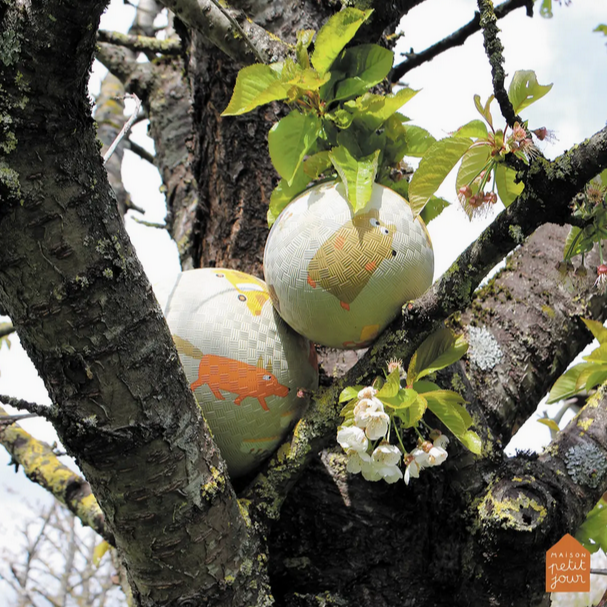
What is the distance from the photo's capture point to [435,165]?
3.51 feet

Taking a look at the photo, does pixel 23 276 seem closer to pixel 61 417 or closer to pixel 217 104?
pixel 61 417

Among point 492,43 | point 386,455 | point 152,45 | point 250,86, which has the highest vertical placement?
point 152,45

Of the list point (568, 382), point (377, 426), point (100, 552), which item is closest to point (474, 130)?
point (377, 426)

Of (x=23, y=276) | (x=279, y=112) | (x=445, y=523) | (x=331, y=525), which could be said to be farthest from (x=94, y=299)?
(x=279, y=112)

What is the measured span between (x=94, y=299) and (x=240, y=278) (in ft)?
1.46

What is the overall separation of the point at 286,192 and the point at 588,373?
857 mm

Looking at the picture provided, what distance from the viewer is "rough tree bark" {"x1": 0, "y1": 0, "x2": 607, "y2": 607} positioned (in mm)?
866

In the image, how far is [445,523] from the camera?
1.29 m

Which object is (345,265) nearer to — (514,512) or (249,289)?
(249,289)

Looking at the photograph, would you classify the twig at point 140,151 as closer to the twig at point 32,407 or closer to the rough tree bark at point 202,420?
the rough tree bark at point 202,420

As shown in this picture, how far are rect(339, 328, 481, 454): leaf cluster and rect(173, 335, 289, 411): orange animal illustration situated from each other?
16cm

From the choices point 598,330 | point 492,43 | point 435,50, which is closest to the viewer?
point 492,43

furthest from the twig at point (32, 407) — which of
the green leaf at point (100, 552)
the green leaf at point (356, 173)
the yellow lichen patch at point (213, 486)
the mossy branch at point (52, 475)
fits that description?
the green leaf at point (100, 552)

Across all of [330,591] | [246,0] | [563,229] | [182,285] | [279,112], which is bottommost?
[330,591]
